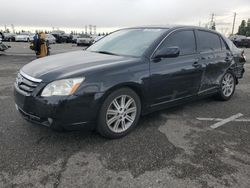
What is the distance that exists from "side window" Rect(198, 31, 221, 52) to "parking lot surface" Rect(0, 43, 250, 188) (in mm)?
1407

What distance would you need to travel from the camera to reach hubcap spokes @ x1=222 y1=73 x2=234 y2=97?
5.37 meters

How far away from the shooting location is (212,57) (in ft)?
15.6

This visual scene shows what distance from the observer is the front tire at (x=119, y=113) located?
3.28 metres

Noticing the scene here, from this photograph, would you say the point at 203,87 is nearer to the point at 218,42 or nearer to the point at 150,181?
the point at 218,42

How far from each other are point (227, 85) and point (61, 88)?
393 cm

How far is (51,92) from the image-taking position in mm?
2959

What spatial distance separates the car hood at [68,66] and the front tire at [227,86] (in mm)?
2635

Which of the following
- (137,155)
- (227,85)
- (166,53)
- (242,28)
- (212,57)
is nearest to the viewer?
(137,155)

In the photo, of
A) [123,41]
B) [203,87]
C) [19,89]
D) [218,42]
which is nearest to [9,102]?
[19,89]

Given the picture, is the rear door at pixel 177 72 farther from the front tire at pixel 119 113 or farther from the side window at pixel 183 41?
the front tire at pixel 119 113

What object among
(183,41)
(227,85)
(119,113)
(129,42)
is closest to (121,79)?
(119,113)

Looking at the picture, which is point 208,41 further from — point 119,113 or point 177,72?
point 119,113

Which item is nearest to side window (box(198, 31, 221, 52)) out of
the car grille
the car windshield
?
the car windshield

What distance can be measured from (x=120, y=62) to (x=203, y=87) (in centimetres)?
201
